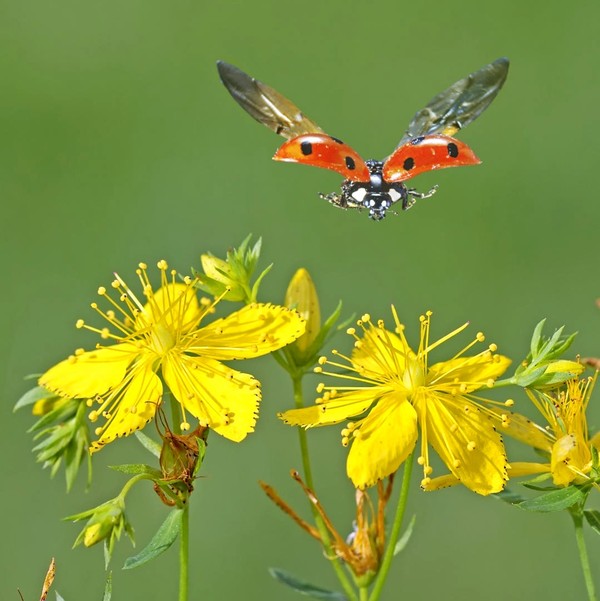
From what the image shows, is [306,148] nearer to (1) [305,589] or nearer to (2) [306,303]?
(2) [306,303]

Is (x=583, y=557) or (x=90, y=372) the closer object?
(x=583, y=557)

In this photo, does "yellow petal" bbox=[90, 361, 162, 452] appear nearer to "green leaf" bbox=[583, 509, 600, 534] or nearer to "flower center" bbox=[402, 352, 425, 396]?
"flower center" bbox=[402, 352, 425, 396]

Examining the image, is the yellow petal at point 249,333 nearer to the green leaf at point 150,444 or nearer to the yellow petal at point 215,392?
the yellow petal at point 215,392

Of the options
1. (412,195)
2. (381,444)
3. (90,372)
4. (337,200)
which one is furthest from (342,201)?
(90,372)

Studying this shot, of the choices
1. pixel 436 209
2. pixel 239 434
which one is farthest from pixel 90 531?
pixel 436 209

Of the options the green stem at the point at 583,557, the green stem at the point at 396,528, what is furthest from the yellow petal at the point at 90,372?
the green stem at the point at 583,557

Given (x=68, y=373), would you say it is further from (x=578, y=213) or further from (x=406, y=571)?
(x=578, y=213)
